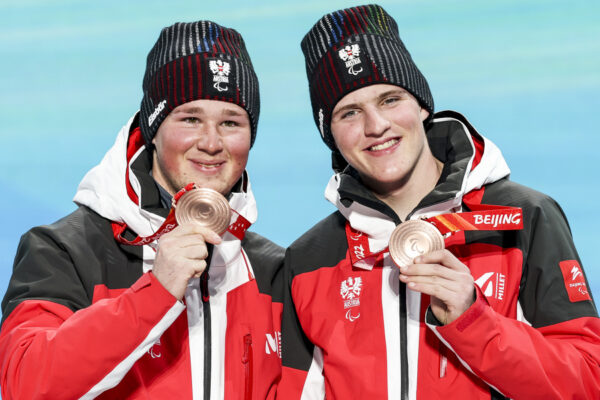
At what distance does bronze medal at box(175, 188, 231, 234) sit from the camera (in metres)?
2.90

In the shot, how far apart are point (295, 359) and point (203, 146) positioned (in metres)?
1.19

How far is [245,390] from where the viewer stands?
3311 mm

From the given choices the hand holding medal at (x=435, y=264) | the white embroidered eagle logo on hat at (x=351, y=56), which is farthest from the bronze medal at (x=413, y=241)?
the white embroidered eagle logo on hat at (x=351, y=56)

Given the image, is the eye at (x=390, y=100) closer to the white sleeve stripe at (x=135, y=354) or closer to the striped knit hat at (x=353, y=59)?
the striped knit hat at (x=353, y=59)

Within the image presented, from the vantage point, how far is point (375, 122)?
3.40 meters

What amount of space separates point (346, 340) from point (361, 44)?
1472 mm

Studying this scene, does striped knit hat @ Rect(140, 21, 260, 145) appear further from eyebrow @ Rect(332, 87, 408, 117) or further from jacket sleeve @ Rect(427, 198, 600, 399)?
jacket sleeve @ Rect(427, 198, 600, 399)

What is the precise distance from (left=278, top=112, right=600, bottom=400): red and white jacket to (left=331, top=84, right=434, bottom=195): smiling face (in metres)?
0.15

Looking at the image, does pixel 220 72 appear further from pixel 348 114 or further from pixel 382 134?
pixel 382 134

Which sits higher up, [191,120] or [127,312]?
[191,120]

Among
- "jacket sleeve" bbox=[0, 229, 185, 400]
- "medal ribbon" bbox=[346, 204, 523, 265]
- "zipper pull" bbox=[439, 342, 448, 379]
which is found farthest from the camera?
"zipper pull" bbox=[439, 342, 448, 379]

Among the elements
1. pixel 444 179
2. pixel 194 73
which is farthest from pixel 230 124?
pixel 444 179

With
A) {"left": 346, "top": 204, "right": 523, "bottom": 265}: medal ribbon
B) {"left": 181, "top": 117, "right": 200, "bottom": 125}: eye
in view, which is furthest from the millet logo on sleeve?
{"left": 181, "top": 117, "right": 200, "bottom": 125}: eye

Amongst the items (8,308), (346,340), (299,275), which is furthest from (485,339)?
(8,308)
